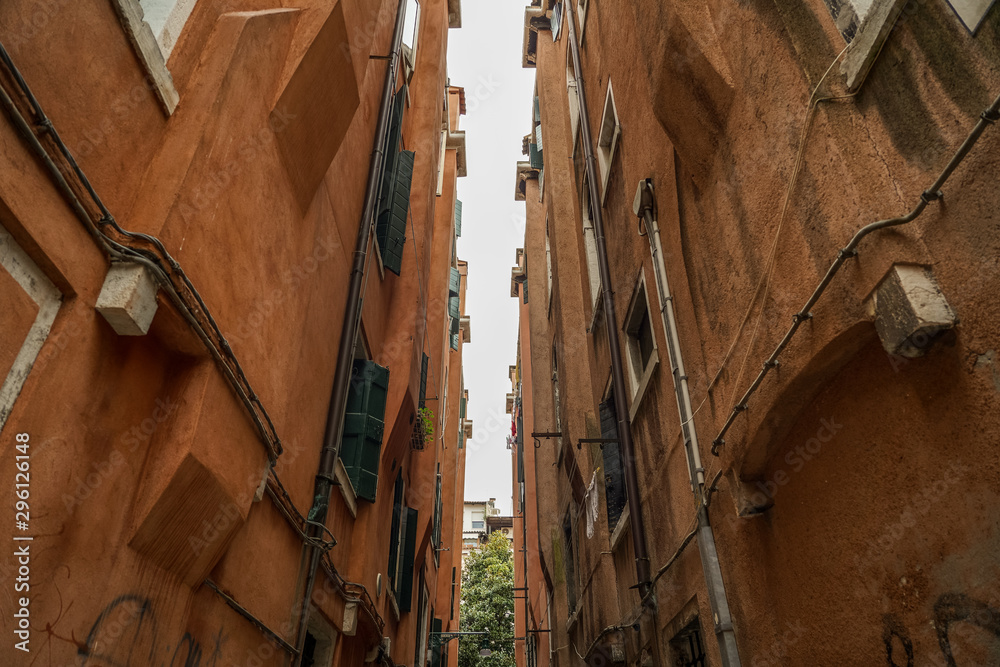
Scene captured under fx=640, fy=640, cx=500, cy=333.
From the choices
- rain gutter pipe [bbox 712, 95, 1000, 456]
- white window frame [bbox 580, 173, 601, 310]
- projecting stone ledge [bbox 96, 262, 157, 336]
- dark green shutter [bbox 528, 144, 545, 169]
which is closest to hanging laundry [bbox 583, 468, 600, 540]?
white window frame [bbox 580, 173, 601, 310]

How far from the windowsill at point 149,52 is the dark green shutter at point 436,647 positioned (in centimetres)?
1726

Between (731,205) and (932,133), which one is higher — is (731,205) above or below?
above

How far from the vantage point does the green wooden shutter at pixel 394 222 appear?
9.64m

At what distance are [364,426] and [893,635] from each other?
18.8 feet

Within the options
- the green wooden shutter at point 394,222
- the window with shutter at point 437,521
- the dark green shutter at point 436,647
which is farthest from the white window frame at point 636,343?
the dark green shutter at point 436,647

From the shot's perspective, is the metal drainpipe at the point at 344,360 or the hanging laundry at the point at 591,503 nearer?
the metal drainpipe at the point at 344,360

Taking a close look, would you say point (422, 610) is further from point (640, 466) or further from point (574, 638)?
point (640, 466)

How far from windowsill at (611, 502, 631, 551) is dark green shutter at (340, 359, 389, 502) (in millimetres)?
3098

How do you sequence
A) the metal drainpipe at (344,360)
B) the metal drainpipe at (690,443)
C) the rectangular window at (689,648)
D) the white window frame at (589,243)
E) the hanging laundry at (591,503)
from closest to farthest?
the metal drainpipe at (690,443)
the rectangular window at (689,648)
the metal drainpipe at (344,360)
the hanging laundry at (591,503)
the white window frame at (589,243)

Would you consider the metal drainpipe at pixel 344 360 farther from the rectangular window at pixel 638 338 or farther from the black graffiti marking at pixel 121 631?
the rectangular window at pixel 638 338

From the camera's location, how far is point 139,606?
121 inches

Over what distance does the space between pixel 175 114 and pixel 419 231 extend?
8.71 m

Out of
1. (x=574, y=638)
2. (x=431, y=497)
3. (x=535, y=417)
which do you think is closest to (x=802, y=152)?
(x=574, y=638)

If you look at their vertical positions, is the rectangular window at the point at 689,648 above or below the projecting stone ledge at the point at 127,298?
below
